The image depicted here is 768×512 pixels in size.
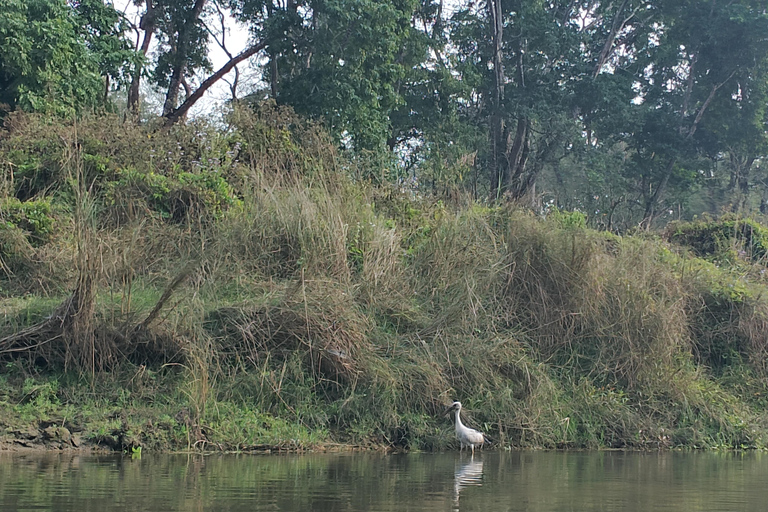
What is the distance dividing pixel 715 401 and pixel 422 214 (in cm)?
514

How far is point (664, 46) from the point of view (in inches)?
1110

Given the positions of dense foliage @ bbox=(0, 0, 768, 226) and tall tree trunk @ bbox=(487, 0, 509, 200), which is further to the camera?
tall tree trunk @ bbox=(487, 0, 509, 200)

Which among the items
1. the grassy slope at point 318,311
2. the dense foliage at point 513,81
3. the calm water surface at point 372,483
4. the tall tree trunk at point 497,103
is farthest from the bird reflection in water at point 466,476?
the tall tree trunk at point 497,103

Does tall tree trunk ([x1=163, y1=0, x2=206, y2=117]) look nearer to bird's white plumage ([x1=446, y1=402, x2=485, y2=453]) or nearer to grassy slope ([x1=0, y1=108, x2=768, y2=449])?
grassy slope ([x1=0, y1=108, x2=768, y2=449])

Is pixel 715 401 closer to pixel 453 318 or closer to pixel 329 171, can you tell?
pixel 453 318

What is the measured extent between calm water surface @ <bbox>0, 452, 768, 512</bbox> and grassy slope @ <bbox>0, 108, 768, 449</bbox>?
1.19 m

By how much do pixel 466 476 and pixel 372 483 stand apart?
1054 mm

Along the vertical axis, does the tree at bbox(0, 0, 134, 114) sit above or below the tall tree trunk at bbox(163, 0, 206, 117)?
below

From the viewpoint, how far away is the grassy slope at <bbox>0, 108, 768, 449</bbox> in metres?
9.95

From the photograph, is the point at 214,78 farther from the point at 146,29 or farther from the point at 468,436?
the point at 468,436

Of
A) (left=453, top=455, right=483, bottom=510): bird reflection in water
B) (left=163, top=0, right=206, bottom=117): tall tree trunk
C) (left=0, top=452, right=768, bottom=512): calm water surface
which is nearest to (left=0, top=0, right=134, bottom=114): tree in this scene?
(left=163, top=0, right=206, bottom=117): tall tree trunk

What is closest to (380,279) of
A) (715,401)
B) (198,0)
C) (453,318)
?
(453,318)

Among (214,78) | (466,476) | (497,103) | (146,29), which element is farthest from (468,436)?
(497,103)

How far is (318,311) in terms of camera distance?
10.7 m
